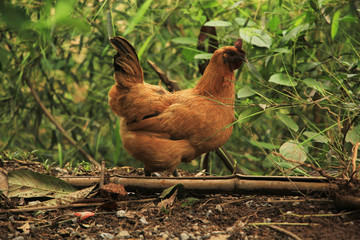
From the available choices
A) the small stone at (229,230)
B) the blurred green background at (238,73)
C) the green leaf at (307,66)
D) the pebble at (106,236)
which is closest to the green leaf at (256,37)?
the blurred green background at (238,73)

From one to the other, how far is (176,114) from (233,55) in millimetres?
529

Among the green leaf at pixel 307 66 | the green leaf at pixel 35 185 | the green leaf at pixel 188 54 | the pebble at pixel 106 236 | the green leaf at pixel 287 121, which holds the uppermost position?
the green leaf at pixel 188 54

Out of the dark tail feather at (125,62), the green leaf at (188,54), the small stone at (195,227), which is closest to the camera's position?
the small stone at (195,227)

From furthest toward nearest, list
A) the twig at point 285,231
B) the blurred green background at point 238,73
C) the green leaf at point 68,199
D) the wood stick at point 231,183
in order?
the blurred green background at point 238,73, the green leaf at point 68,199, the wood stick at point 231,183, the twig at point 285,231

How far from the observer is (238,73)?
9.45ft

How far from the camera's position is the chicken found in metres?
2.28

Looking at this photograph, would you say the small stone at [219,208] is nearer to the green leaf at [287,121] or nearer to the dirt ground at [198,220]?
the dirt ground at [198,220]

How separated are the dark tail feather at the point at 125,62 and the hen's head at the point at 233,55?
1.99ft

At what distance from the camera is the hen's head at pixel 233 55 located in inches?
91.7

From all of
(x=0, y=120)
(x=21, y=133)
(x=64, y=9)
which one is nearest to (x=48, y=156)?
(x=21, y=133)

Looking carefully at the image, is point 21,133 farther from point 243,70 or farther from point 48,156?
point 243,70

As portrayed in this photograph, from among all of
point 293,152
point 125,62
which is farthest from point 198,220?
point 125,62

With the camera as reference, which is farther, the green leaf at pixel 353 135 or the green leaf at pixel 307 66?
the green leaf at pixel 307 66

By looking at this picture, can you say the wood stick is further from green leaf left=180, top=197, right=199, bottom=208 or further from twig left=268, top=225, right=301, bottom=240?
twig left=268, top=225, right=301, bottom=240
